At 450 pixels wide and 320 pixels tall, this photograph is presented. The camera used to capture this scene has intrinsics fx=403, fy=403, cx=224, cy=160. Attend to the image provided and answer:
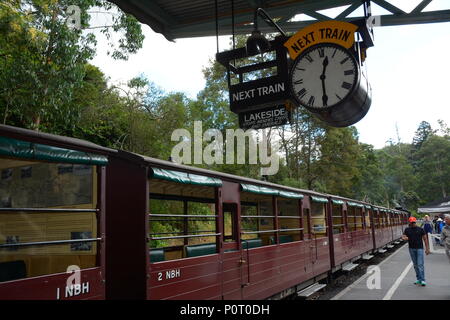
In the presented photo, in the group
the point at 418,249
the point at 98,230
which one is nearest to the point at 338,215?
the point at 418,249

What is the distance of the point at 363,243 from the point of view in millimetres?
15352

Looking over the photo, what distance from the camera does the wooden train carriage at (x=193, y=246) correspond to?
4441mm

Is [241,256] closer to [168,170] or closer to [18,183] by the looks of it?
[168,170]

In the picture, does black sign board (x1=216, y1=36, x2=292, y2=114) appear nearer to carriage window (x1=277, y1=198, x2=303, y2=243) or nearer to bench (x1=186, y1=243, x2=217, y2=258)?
bench (x1=186, y1=243, x2=217, y2=258)

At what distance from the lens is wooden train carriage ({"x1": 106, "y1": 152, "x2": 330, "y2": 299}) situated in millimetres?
4441

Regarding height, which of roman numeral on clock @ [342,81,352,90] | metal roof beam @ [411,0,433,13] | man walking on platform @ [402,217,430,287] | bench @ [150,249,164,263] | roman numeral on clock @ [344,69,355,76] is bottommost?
man walking on platform @ [402,217,430,287]

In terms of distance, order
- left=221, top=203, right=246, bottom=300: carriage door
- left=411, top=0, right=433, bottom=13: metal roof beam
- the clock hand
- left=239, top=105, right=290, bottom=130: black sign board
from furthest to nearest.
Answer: left=221, top=203, right=246, bottom=300: carriage door
left=239, top=105, right=290, bottom=130: black sign board
left=411, top=0, right=433, bottom=13: metal roof beam
the clock hand

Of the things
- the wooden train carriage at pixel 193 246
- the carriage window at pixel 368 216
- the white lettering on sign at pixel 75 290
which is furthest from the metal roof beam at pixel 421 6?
the carriage window at pixel 368 216

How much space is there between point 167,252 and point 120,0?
4313mm

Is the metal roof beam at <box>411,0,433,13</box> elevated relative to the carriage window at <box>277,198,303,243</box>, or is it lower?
elevated

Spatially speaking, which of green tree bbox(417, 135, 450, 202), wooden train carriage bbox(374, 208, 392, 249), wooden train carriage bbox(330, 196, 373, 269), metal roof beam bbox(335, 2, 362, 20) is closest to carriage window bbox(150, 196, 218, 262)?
metal roof beam bbox(335, 2, 362, 20)
